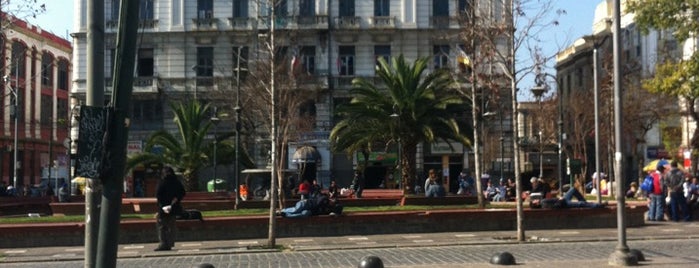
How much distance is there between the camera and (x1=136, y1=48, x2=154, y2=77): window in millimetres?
57000

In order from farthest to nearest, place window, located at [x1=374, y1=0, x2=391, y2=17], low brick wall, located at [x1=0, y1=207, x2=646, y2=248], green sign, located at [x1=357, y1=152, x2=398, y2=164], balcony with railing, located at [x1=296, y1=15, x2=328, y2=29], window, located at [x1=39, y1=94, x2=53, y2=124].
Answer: window, located at [x1=39, y1=94, x2=53, y2=124], window, located at [x1=374, y1=0, x2=391, y2=17], green sign, located at [x1=357, y1=152, x2=398, y2=164], balcony with railing, located at [x1=296, y1=15, x2=328, y2=29], low brick wall, located at [x1=0, y1=207, x2=646, y2=248]

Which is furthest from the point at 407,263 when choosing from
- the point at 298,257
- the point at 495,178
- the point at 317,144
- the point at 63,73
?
the point at 63,73

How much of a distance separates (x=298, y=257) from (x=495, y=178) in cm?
4418

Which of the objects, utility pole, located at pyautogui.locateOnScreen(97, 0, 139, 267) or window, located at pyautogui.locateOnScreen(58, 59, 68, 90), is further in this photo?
window, located at pyautogui.locateOnScreen(58, 59, 68, 90)

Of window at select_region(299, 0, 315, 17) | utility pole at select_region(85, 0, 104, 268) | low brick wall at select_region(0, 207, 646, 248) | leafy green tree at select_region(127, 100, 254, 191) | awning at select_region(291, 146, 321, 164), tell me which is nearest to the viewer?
utility pole at select_region(85, 0, 104, 268)

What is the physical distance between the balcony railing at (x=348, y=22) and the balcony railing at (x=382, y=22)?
938mm

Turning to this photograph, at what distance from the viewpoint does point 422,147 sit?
56625mm

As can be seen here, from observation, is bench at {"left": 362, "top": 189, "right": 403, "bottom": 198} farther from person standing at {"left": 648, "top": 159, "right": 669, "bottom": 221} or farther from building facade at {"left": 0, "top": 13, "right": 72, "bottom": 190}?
building facade at {"left": 0, "top": 13, "right": 72, "bottom": 190}

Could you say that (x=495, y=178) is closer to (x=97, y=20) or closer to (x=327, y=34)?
(x=327, y=34)

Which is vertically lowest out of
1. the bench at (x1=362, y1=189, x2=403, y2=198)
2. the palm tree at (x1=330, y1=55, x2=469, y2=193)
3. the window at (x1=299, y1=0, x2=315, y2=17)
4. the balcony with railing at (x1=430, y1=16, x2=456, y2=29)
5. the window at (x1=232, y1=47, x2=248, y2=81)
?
the bench at (x1=362, y1=189, x2=403, y2=198)

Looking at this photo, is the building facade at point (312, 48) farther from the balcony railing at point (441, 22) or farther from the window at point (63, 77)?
the window at point (63, 77)

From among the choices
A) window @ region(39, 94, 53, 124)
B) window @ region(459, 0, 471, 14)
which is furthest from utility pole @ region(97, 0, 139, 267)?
window @ region(39, 94, 53, 124)

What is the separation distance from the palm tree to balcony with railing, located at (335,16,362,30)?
22.8 metres

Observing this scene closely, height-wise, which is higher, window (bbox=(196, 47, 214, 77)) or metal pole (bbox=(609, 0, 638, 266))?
window (bbox=(196, 47, 214, 77))
